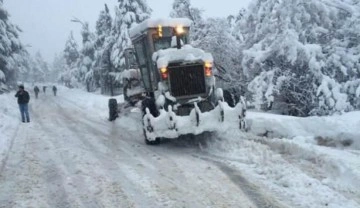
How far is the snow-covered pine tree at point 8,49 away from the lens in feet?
119

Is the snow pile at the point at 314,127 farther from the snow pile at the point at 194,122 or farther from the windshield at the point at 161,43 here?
the windshield at the point at 161,43

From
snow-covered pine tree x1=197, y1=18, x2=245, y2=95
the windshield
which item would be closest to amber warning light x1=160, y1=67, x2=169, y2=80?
the windshield

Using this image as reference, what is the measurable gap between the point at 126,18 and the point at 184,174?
30140mm

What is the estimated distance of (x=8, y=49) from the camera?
37.0 metres

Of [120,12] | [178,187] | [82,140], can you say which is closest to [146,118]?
[82,140]

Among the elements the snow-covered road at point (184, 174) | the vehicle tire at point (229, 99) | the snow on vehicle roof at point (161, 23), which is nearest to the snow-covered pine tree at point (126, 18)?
the snow on vehicle roof at point (161, 23)

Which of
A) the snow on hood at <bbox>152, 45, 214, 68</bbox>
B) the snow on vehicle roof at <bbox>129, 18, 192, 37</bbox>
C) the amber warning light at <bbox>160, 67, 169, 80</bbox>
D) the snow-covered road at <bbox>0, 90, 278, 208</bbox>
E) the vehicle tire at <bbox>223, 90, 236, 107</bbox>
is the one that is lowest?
the snow-covered road at <bbox>0, 90, 278, 208</bbox>

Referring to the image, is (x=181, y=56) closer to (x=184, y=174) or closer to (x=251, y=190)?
(x=184, y=174)

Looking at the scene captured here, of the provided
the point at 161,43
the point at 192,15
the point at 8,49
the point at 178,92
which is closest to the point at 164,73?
the point at 178,92

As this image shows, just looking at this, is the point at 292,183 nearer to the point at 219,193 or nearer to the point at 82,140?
the point at 219,193

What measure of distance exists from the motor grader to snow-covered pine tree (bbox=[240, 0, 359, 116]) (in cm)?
431

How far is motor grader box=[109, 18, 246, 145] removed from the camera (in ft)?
32.1

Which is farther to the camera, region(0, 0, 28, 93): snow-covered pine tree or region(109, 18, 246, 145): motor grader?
region(0, 0, 28, 93): snow-covered pine tree

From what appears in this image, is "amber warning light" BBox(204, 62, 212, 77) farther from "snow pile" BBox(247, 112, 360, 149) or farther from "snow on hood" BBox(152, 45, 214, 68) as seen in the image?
"snow pile" BBox(247, 112, 360, 149)
